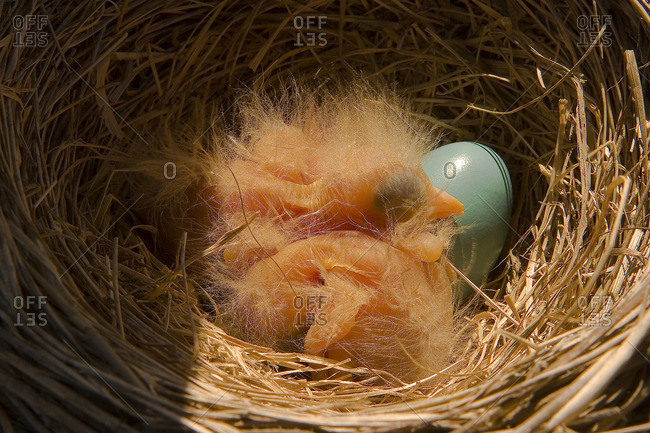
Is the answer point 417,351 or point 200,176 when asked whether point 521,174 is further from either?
point 200,176

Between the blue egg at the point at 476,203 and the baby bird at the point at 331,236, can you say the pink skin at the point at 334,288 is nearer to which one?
the baby bird at the point at 331,236

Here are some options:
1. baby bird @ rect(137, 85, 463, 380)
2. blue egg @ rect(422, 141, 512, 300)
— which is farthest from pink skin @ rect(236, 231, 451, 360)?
blue egg @ rect(422, 141, 512, 300)

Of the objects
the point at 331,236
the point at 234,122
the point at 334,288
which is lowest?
the point at 334,288

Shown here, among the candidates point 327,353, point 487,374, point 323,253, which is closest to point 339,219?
point 323,253

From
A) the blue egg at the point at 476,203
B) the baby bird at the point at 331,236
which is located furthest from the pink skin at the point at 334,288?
the blue egg at the point at 476,203

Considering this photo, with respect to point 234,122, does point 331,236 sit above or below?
below

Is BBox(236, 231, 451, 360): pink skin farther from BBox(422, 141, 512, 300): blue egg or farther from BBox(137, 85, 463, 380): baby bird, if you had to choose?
BBox(422, 141, 512, 300): blue egg

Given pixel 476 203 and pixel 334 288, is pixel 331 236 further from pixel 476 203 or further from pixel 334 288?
pixel 476 203

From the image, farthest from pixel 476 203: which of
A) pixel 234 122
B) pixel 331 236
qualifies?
pixel 234 122
